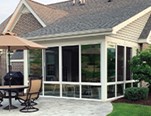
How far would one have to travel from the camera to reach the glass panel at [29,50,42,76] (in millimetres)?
14805

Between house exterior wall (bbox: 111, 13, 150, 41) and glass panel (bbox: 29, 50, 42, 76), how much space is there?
173 inches

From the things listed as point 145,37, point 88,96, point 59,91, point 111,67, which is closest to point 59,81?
point 59,91

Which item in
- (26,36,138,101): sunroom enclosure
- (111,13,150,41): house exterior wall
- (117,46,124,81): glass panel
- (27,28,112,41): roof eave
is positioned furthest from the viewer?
(111,13,150,41): house exterior wall

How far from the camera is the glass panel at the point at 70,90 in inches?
523

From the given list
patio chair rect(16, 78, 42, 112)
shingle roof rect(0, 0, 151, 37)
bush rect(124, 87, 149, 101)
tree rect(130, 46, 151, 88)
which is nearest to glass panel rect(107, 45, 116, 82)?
bush rect(124, 87, 149, 101)

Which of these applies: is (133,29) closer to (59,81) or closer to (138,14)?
(138,14)

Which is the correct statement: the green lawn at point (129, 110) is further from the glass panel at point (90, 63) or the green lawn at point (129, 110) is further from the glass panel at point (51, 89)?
the glass panel at point (51, 89)

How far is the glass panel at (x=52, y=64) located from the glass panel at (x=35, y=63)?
0.59 m

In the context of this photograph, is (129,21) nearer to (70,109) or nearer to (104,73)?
(104,73)

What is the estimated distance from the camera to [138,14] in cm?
1474

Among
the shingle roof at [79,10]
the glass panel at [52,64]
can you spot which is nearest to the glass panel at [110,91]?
the glass panel at [52,64]

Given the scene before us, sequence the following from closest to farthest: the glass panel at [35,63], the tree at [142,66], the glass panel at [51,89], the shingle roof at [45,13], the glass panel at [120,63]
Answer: the tree at [142,66] < the glass panel at [120,63] < the glass panel at [51,89] < the glass panel at [35,63] < the shingle roof at [45,13]

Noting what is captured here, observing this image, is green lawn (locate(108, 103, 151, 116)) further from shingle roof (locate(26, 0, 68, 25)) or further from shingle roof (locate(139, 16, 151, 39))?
shingle roof (locate(26, 0, 68, 25))

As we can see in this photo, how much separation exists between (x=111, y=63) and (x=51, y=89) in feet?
11.5
